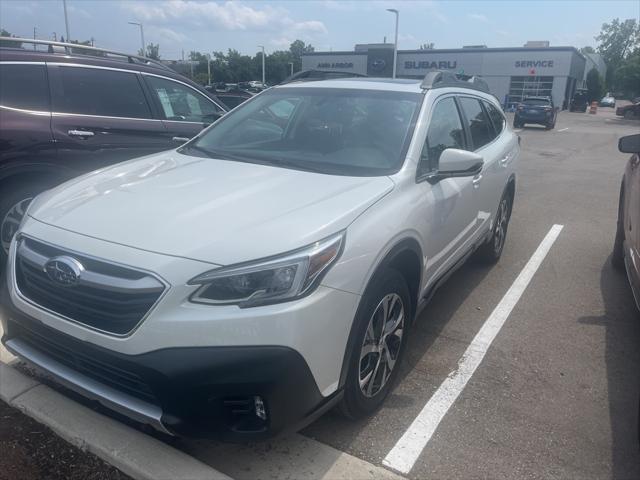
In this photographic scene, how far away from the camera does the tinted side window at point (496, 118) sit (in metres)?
5.43

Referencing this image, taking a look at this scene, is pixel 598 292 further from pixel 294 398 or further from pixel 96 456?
pixel 96 456

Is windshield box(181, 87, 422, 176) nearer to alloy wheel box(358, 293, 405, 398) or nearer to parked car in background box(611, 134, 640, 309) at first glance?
alloy wheel box(358, 293, 405, 398)

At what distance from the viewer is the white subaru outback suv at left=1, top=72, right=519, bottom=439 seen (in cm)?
227

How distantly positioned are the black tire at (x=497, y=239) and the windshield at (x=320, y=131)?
2.15m

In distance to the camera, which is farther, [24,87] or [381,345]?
[24,87]

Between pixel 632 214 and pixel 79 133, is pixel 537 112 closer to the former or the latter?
pixel 632 214

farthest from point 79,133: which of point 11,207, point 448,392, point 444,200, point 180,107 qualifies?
point 448,392

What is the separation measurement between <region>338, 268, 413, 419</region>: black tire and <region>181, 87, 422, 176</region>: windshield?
720mm

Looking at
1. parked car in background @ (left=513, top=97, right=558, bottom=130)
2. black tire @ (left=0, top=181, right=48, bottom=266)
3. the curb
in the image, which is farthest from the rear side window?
parked car in background @ (left=513, top=97, right=558, bottom=130)

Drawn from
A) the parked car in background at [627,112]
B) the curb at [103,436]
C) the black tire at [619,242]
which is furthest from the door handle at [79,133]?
the parked car in background at [627,112]

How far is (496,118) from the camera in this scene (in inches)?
Result: 222

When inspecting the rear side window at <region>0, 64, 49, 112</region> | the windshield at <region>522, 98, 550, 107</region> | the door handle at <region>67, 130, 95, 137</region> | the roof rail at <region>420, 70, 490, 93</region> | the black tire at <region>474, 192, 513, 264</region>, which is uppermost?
the roof rail at <region>420, 70, 490, 93</region>

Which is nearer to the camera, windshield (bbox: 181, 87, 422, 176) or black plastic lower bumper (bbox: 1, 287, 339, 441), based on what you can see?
black plastic lower bumper (bbox: 1, 287, 339, 441)

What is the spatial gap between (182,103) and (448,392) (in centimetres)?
421
